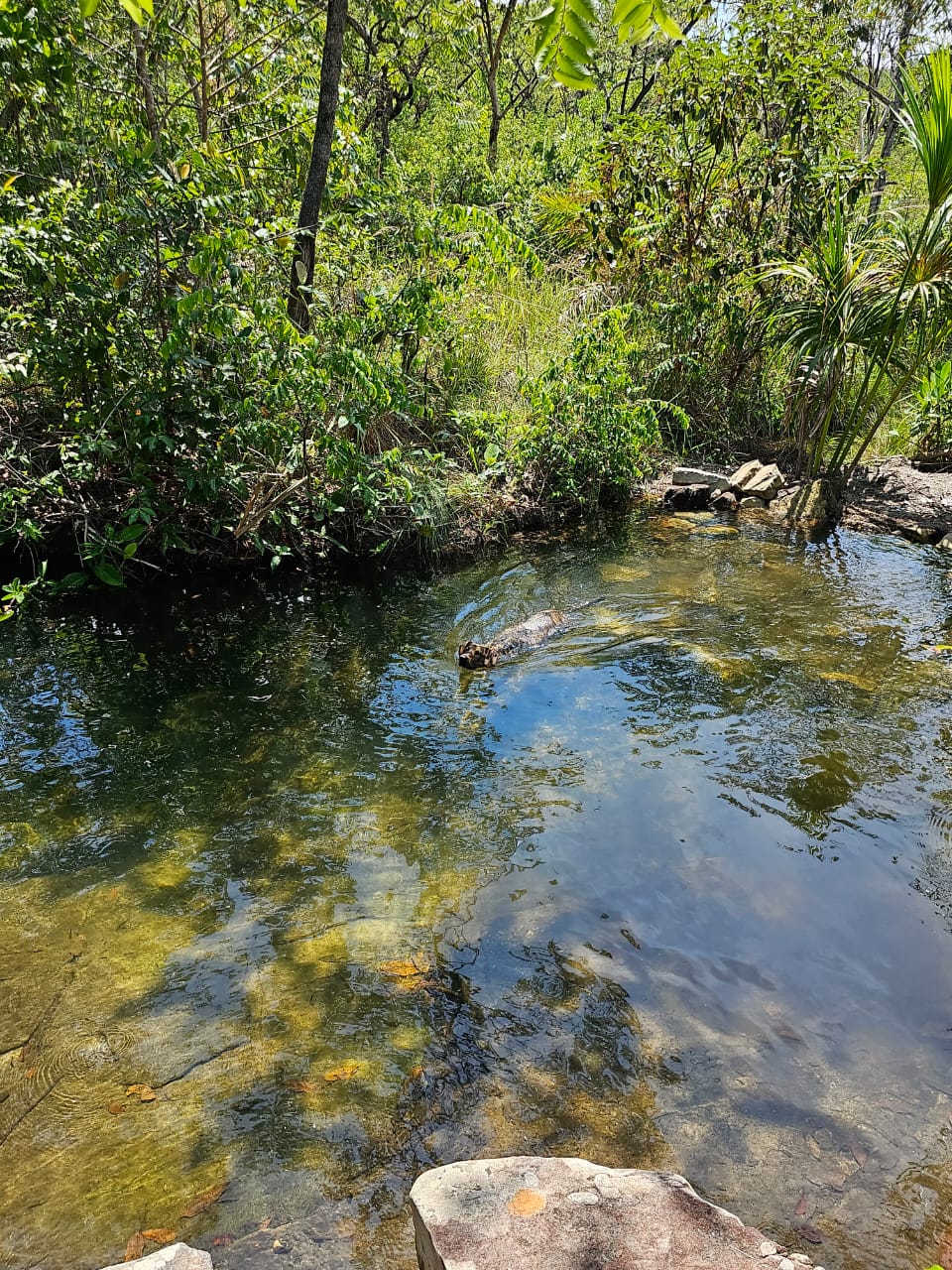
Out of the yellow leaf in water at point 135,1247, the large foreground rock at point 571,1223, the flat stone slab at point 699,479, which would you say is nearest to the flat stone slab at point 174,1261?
the yellow leaf in water at point 135,1247

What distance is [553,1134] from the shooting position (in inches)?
88.6

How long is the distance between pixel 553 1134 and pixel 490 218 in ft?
15.8

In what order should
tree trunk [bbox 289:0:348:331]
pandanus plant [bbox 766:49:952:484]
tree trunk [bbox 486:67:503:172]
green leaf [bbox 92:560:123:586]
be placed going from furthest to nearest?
tree trunk [bbox 486:67:503:172], pandanus plant [bbox 766:49:952:484], tree trunk [bbox 289:0:348:331], green leaf [bbox 92:560:123:586]

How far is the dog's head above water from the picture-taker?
5.18 meters

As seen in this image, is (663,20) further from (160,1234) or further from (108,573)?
(108,573)

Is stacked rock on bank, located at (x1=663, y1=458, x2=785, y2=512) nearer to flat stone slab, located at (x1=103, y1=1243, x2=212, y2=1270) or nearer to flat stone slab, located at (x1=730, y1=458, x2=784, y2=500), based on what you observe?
flat stone slab, located at (x1=730, y1=458, x2=784, y2=500)

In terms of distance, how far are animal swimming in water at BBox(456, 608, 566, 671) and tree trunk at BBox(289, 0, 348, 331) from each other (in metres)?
2.32

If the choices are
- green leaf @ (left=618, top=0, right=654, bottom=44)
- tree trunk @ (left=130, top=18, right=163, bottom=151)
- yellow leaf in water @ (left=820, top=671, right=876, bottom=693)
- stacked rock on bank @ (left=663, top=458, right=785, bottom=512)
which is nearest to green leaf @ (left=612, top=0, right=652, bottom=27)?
green leaf @ (left=618, top=0, right=654, bottom=44)

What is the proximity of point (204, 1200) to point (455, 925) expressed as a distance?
122 centimetres

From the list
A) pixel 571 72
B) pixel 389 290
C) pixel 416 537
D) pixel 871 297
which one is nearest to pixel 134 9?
pixel 571 72

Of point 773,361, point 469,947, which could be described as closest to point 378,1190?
point 469,947

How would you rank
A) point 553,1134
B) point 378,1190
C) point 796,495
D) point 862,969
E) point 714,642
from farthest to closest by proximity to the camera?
point 796,495 → point 714,642 → point 862,969 → point 553,1134 → point 378,1190

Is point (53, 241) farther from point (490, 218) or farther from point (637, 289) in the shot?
point (637, 289)

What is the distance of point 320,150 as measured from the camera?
17.5 ft
